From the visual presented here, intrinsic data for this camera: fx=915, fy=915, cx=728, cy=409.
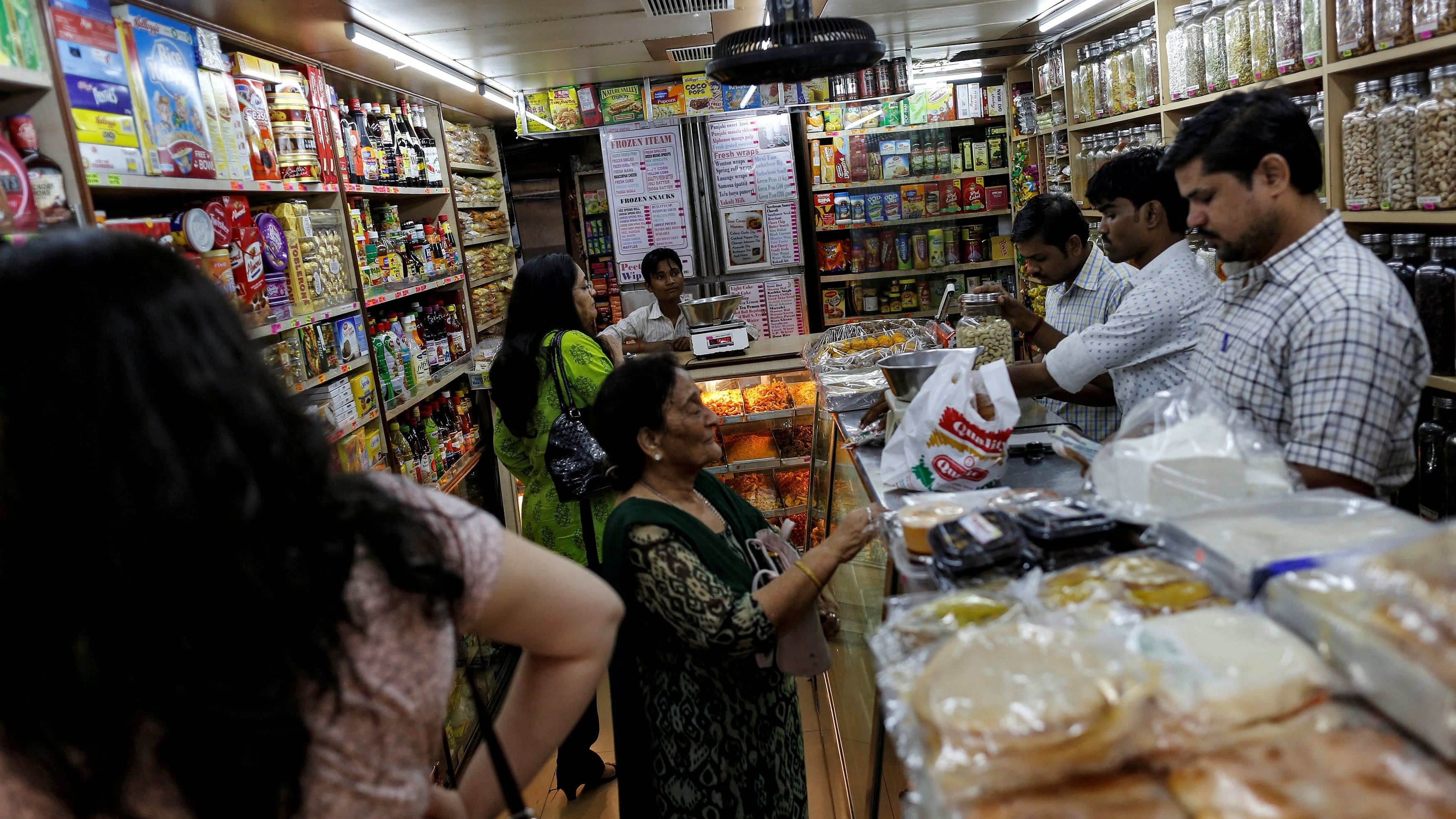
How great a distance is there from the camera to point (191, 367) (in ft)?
2.75

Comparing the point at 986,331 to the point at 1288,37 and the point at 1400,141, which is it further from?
the point at 1288,37

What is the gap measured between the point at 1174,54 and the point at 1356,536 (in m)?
3.87

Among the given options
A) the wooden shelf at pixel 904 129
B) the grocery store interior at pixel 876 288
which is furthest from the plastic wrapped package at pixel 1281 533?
the wooden shelf at pixel 904 129

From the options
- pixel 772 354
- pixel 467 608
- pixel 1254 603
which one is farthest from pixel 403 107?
pixel 1254 603

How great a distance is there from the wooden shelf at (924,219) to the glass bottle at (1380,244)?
15.0ft

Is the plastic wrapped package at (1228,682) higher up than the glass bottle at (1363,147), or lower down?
lower down

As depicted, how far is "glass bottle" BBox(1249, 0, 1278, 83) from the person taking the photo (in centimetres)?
334

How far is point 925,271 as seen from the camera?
740 centimetres

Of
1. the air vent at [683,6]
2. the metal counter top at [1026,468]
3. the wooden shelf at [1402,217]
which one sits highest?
the air vent at [683,6]

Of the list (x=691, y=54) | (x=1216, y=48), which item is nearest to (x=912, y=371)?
(x=1216, y=48)

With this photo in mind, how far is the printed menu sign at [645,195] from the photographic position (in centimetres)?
714

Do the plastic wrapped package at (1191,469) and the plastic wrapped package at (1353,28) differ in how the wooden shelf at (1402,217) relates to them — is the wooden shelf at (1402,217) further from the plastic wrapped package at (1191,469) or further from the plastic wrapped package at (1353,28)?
the plastic wrapped package at (1191,469)

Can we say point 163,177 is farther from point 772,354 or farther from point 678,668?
point 772,354

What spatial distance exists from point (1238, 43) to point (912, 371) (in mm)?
2564
